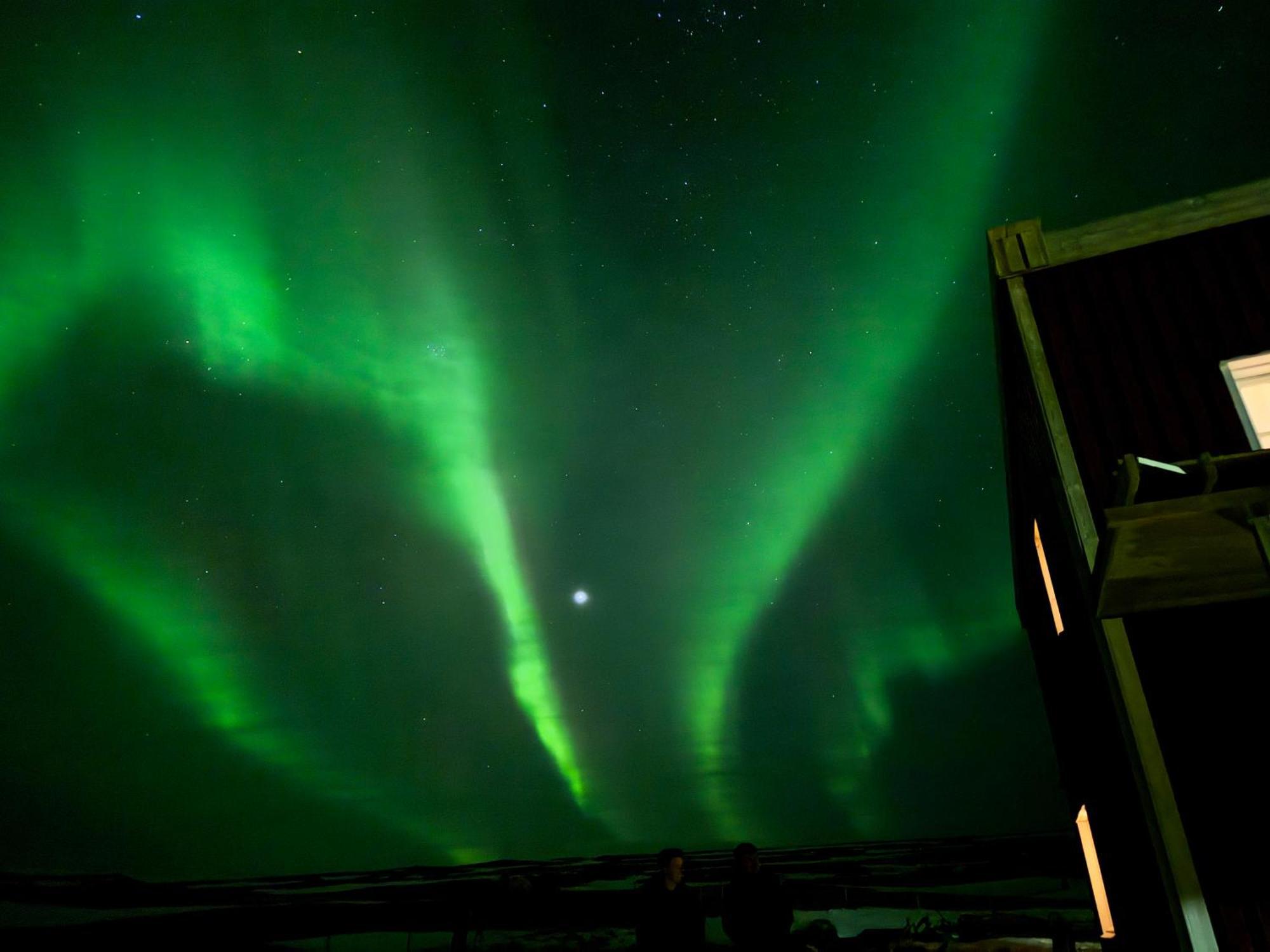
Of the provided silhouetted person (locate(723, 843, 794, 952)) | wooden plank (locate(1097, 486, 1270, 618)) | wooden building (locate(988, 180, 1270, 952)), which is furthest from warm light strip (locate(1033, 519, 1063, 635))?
silhouetted person (locate(723, 843, 794, 952))

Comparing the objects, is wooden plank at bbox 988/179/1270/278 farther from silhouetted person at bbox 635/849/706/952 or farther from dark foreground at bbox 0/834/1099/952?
dark foreground at bbox 0/834/1099/952

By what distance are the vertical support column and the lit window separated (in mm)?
1399

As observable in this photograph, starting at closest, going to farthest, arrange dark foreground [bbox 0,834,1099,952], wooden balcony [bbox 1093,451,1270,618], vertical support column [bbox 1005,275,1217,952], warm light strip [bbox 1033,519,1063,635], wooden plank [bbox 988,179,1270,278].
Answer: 1. wooden balcony [bbox 1093,451,1270,618]
2. vertical support column [bbox 1005,275,1217,952]
3. wooden plank [bbox 988,179,1270,278]
4. dark foreground [bbox 0,834,1099,952]
5. warm light strip [bbox 1033,519,1063,635]

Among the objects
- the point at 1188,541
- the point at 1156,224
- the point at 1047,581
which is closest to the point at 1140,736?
the point at 1188,541

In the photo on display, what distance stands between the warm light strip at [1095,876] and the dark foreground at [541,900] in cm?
46

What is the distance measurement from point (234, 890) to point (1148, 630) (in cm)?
1202

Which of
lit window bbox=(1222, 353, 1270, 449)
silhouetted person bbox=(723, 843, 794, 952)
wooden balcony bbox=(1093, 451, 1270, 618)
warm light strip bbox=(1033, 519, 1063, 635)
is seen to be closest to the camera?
wooden balcony bbox=(1093, 451, 1270, 618)

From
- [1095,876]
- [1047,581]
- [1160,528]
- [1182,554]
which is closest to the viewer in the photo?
[1160,528]

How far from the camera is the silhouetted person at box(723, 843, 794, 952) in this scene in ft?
19.3

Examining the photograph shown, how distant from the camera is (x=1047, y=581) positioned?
10.1 metres

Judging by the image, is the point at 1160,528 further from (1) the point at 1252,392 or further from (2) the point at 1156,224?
(2) the point at 1156,224

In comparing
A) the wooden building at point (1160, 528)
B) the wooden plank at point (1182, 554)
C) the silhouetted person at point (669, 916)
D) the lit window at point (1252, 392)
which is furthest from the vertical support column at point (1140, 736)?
the silhouetted person at point (669, 916)

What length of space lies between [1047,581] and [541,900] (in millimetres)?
7930

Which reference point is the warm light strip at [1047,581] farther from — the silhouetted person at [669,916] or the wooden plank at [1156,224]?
the silhouetted person at [669,916]
